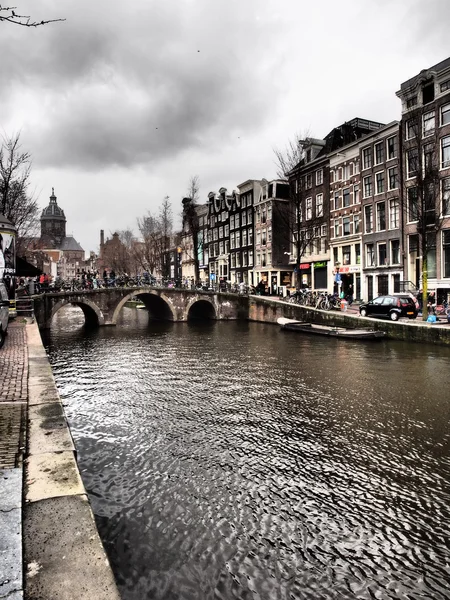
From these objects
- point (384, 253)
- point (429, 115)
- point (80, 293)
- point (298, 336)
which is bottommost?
point (298, 336)

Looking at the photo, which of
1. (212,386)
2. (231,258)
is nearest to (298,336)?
(212,386)

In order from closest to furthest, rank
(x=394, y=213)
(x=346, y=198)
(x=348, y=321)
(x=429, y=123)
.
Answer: (x=348, y=321) < (x=429, y=123) < (x=394, y=213) < (x=346, y=198)

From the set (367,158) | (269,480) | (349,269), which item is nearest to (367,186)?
(367,158)

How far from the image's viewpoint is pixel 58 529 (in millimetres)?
3801

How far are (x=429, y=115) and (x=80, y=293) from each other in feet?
88.8

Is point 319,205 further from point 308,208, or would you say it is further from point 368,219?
point 368,219

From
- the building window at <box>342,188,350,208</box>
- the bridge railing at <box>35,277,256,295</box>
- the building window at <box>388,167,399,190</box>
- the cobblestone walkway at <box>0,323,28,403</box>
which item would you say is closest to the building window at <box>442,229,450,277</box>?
the building window at <box>388,167,399,190</box>

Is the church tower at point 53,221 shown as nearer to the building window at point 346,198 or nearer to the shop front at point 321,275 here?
the shop front at point 321,275

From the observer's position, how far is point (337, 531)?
540 cm

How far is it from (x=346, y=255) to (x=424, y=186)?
46.0ft

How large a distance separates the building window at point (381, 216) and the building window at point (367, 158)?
11.6ft

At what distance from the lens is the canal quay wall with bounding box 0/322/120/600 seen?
3.14m

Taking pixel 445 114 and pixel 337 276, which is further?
pixel 337 276

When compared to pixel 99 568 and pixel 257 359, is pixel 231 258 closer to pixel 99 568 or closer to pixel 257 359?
pixel 257 359
